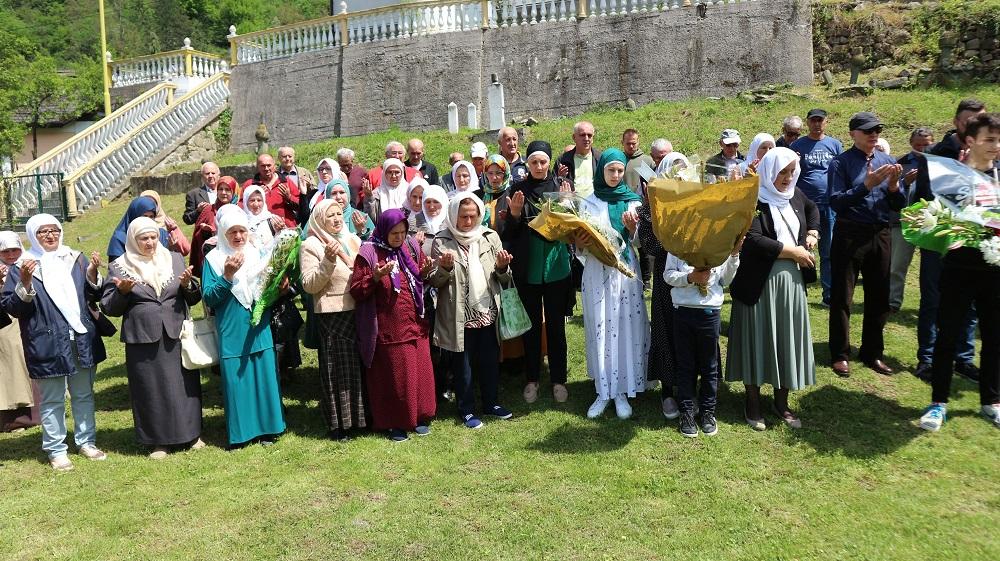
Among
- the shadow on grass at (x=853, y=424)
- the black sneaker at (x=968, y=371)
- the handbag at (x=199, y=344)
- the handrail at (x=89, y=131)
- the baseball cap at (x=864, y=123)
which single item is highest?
the handrail at (x=89, y=131)

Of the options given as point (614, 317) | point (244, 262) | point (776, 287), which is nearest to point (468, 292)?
point (614, 317)

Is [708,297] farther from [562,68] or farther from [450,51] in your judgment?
[450,51]

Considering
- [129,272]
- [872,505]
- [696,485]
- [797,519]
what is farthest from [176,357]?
[872,505]

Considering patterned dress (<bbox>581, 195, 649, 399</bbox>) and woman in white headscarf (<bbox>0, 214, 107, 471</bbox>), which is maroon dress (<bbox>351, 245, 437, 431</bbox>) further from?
woman in white headscarf (<bbox>0, 214, 107, 471</bbox>)

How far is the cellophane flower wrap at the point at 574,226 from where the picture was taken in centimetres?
520

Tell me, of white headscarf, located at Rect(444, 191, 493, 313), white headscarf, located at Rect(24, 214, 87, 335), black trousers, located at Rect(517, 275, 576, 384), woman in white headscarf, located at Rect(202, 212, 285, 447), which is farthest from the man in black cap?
white headscarf, located at Rect(24, 214, 87, 335)

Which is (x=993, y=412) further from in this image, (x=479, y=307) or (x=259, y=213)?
(x=259, y=213)

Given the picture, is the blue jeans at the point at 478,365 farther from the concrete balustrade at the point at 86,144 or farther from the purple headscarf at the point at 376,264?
the concrete balustrade at the point at 86,144

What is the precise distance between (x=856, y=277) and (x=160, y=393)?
565cm

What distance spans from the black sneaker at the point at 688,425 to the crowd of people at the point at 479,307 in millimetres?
11

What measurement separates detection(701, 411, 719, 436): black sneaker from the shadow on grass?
52 centimetres

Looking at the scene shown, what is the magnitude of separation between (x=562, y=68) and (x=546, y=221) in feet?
43.8

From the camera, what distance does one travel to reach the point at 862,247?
19.2 feet

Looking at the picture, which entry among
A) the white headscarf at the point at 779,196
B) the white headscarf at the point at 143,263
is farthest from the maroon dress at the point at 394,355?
the white headscarf at the point at 779,196
